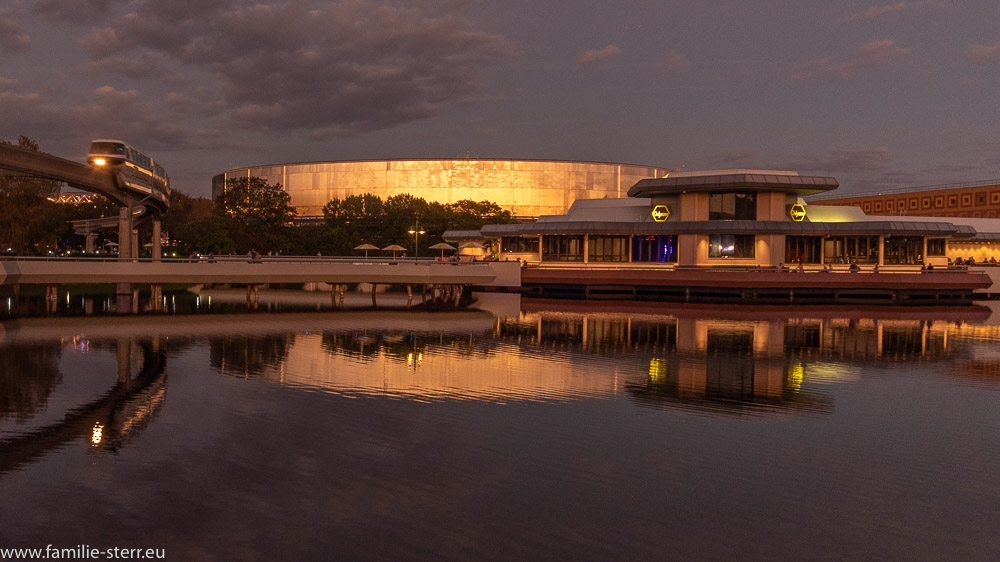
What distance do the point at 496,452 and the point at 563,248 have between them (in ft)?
202

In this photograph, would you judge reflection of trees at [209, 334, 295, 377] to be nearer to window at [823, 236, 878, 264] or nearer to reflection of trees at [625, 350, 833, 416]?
reflection of trees at [625, 350, 833, 416]

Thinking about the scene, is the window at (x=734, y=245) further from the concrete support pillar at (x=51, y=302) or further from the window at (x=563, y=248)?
the concrete support pillar at (x=51, y=302)

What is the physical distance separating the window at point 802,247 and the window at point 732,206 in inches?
180

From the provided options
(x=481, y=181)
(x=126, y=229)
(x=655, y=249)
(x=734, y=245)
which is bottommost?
(x=655, y=249)

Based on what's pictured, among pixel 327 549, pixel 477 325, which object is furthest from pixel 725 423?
pixel 477 325

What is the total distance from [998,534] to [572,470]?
6291 mm

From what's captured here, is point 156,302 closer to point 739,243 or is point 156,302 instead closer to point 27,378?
point 27,378

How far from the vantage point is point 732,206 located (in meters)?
70.0

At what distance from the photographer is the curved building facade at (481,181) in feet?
430

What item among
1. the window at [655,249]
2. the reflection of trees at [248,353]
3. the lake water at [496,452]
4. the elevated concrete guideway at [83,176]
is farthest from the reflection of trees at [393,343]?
the window at [655,249]

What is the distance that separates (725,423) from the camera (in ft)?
56.0

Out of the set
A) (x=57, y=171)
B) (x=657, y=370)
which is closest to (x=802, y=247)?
(x=657, y=370)

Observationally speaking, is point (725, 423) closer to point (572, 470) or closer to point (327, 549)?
point (572, 470)

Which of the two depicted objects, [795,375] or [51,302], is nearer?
[795,375]
